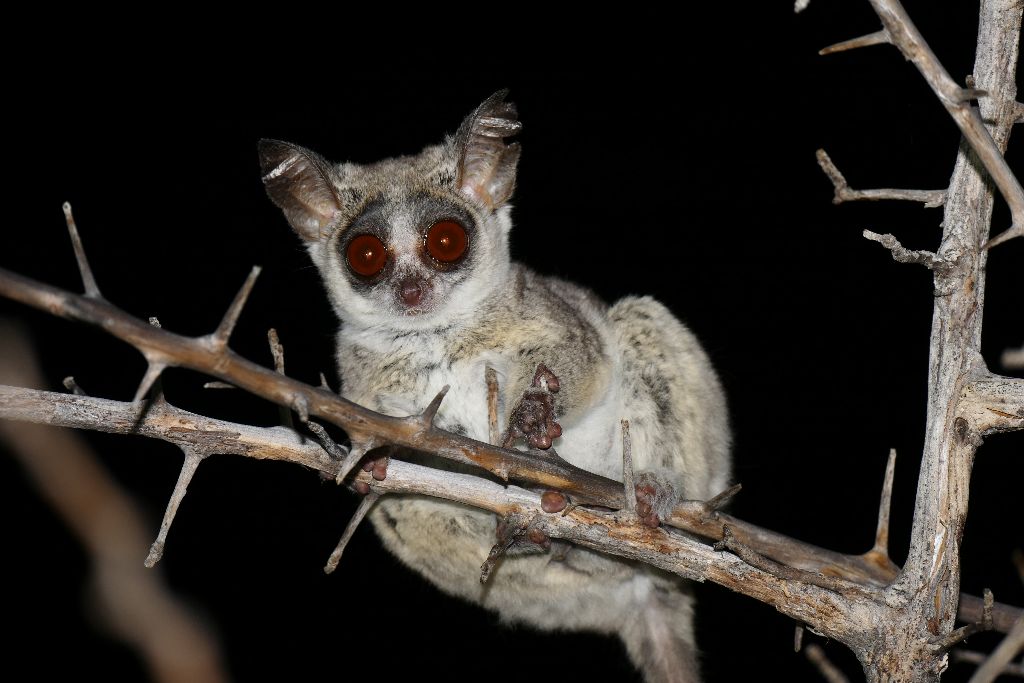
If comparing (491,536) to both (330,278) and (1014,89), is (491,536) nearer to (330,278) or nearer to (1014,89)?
(330,278)

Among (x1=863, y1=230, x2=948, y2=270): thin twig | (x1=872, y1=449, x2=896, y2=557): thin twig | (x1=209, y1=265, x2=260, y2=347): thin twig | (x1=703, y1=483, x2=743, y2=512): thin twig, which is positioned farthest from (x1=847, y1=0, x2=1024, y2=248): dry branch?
(x1=209, y1=265, x2=260, y2=347): thin twig

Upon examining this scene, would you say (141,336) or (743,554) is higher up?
(141,336)

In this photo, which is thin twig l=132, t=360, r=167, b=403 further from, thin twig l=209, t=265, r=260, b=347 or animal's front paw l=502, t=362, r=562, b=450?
animal's front paw l=502, t=362, r=562, b=450

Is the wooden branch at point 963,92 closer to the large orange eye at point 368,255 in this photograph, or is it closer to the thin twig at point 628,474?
the thin twig at point 628,474

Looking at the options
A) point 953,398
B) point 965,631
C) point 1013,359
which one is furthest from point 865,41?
point 965,631

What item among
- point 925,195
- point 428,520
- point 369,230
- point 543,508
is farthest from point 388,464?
point 925,195

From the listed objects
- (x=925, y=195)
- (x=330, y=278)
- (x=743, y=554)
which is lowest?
(x=743, y=554)

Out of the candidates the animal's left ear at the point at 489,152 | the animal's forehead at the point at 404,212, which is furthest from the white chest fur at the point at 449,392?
the animal's left ear at the point at 489,152
